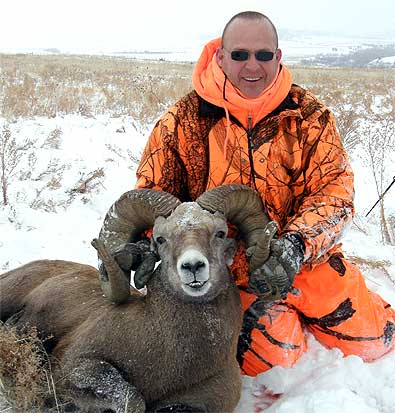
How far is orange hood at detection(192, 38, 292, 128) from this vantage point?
15.1 feet

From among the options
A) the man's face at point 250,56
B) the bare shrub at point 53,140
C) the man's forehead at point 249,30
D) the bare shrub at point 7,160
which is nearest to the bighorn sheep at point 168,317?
the man's face at point 250,56

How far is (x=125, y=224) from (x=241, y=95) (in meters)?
1.50

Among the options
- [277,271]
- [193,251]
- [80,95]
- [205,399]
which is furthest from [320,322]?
[80,95]

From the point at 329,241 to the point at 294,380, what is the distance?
3.92ft

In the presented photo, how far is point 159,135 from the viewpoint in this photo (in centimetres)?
502

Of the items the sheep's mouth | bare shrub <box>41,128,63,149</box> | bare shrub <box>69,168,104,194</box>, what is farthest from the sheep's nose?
bare shrub <box>41,128,63,149</box>

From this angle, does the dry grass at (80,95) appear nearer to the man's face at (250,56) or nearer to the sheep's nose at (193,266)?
the man's face at (250,56)

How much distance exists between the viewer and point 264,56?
15.0 ft

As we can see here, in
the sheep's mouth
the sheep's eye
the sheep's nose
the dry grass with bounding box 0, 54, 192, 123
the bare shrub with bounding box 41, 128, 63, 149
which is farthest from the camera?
the dry grass with bounding box 0, 54, 192, 123

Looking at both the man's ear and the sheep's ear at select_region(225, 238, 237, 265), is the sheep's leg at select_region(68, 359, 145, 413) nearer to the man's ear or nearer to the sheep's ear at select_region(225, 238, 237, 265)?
the sheep's ear at select_region(225, 238, 237, 265)

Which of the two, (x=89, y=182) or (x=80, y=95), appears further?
(x=80, y=95)

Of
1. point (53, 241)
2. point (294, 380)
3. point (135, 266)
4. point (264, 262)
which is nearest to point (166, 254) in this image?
point (135, 266)

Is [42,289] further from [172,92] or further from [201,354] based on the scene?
[172,92]

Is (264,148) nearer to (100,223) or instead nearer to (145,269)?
(145,269)
